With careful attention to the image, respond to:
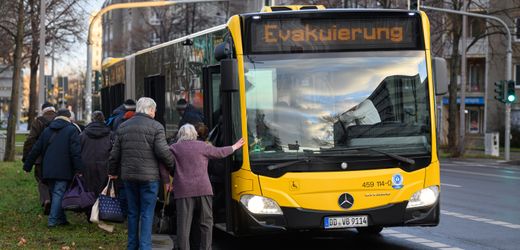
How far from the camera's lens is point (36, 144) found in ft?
39.4

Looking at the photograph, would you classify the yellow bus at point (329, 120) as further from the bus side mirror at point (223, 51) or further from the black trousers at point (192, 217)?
the black trousers at point (192, 217)

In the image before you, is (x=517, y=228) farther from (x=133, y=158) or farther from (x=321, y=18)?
(x=133, y=158)

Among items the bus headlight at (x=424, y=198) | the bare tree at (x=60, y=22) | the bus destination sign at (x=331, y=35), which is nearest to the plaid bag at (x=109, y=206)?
the bus destination sign at (x=331, y=35)

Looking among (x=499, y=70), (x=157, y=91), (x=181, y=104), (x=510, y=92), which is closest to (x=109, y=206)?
(x=181, y=104)

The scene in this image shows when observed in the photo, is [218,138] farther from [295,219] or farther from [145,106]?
[295,219]

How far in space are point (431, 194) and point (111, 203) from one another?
12.6 feet

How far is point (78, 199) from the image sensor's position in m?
11.5

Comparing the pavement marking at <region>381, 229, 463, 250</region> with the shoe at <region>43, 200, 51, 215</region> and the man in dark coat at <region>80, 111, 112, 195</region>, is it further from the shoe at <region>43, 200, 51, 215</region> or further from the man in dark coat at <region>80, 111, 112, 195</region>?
→ the shoe at <region>43, 200, 51, 215</region>

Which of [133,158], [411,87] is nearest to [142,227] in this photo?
[133,158]

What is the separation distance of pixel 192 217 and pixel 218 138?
115 cm

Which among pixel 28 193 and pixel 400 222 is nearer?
pixel 400 222

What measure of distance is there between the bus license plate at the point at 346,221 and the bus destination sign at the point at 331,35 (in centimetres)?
191

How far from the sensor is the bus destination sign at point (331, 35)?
9531 mm

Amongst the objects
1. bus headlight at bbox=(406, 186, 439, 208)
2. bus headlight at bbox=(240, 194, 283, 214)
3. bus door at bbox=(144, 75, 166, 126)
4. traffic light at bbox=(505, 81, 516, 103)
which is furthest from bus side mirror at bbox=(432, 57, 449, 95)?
traffic light at bbox=(505, 81, 516, 103)
